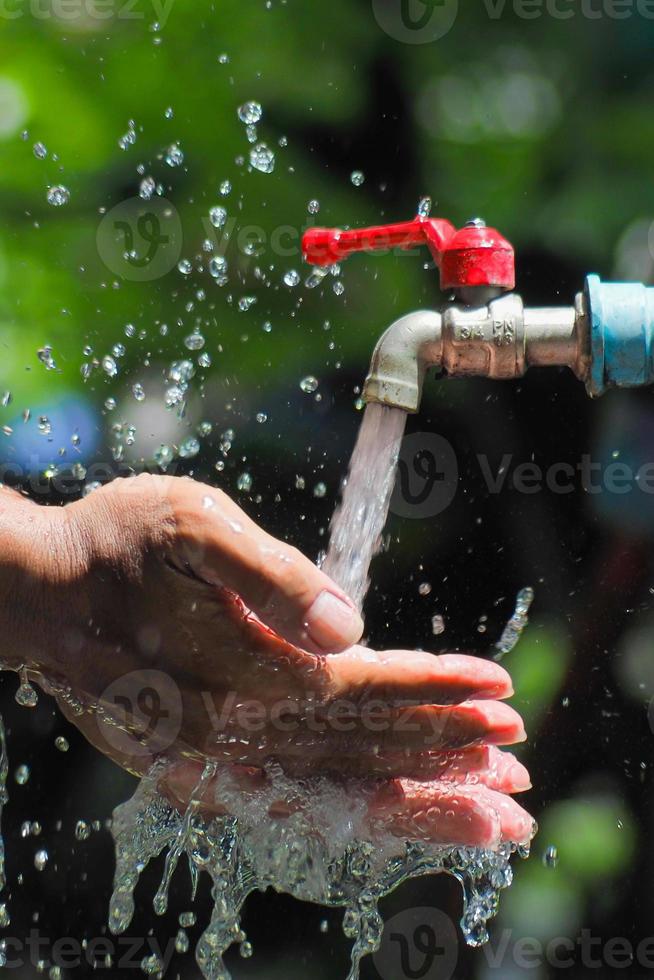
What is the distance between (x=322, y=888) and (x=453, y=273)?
620 mm

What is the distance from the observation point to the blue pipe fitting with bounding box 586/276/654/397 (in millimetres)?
1044

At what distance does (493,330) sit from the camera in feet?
3.51

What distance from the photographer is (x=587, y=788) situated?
6.34ft

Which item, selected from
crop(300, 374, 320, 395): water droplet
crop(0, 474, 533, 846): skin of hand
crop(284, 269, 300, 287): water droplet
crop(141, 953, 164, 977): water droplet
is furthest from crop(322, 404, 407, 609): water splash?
crop(141, 953, 164, 977): water droplet

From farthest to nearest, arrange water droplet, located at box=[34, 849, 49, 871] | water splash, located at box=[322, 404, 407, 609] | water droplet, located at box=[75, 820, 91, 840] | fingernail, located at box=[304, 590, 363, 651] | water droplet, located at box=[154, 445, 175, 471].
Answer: water droplet, located at box=[34, 849, 49, 871] → water droplet, located at box=[75, 820, 91, 840] → water droplet, located at box=[154, 445, 175, 471] → water splash, located at box=[322, 404, 407, 609] → fingernail, located at box=[304, 590, 363, 651]

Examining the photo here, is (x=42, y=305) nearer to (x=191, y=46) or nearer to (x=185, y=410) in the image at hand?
(x=185, y=410)

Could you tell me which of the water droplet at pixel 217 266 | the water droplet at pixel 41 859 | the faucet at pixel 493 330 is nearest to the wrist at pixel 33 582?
the faucet at pixel 493 330

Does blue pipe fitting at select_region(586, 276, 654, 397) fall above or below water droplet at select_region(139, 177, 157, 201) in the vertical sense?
below

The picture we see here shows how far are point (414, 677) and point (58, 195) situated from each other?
1.19 m

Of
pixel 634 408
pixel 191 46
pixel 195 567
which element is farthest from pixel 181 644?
pixel 191 46

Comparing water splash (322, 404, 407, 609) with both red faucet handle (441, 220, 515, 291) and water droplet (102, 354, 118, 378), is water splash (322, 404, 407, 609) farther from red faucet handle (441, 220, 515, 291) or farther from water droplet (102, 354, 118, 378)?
water droplet (102, 354, 118, 378)

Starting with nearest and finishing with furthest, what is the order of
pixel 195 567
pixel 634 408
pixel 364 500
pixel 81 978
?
1. pixel 195 567
2. pixel 364 500
3. pixel 634 408
4. pixel 81 978

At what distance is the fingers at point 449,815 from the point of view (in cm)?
114

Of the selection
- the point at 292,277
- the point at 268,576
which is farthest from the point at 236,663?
the point at 292,277
